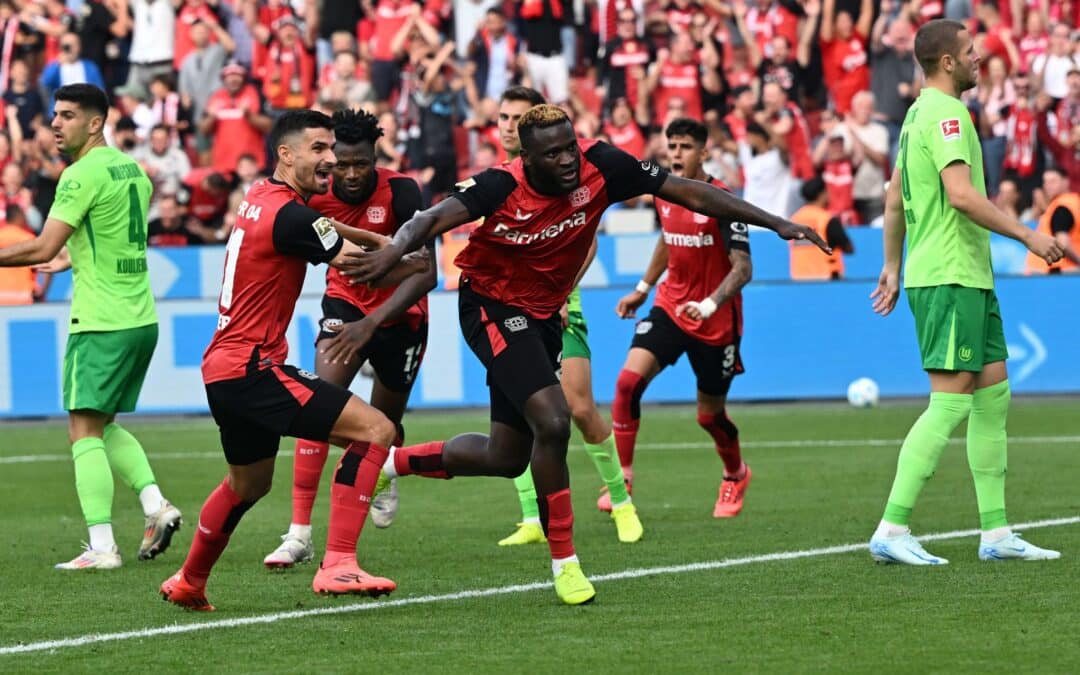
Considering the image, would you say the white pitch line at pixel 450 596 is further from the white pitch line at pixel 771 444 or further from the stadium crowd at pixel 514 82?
the stadium crowd at pixel 514 82

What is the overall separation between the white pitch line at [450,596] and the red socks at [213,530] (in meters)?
0.32

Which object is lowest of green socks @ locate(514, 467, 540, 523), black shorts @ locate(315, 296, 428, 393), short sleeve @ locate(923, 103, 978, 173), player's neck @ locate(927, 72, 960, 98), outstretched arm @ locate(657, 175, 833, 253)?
green socks @ locate(514, 467, 540, 523)

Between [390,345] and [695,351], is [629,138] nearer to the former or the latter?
[695,351]

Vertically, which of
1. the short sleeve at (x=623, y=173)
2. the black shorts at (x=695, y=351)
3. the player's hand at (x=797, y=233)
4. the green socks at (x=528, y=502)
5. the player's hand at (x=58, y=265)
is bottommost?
the green socks at (x=528, y=502)

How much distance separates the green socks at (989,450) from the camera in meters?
8.98

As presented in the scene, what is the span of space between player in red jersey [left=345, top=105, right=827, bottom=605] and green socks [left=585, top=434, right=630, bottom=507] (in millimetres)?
1956

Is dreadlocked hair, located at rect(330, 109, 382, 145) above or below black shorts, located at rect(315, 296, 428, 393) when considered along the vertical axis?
above

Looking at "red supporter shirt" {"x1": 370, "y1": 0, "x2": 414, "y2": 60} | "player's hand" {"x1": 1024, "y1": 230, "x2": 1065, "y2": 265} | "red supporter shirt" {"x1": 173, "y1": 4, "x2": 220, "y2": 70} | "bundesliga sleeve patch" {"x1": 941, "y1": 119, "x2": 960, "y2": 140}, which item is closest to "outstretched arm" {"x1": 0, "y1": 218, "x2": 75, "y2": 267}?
"bundesliga sleeve patch" {"x1": 941, "y1": 119, "x2": 960, "y2": 140}

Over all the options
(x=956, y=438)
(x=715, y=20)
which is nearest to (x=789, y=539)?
(x=956, y=438)

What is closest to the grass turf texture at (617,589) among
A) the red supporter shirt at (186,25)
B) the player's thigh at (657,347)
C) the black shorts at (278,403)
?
the black shorts at (278,403)

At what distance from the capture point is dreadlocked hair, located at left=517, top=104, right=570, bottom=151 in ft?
26.2

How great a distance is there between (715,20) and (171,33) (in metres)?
7.30

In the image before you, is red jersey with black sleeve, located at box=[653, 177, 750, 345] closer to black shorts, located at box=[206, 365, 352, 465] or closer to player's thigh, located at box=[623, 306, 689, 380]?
player's thigh, located at box=[623, 306, 689, 380]

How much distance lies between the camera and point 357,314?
10.3 metres
